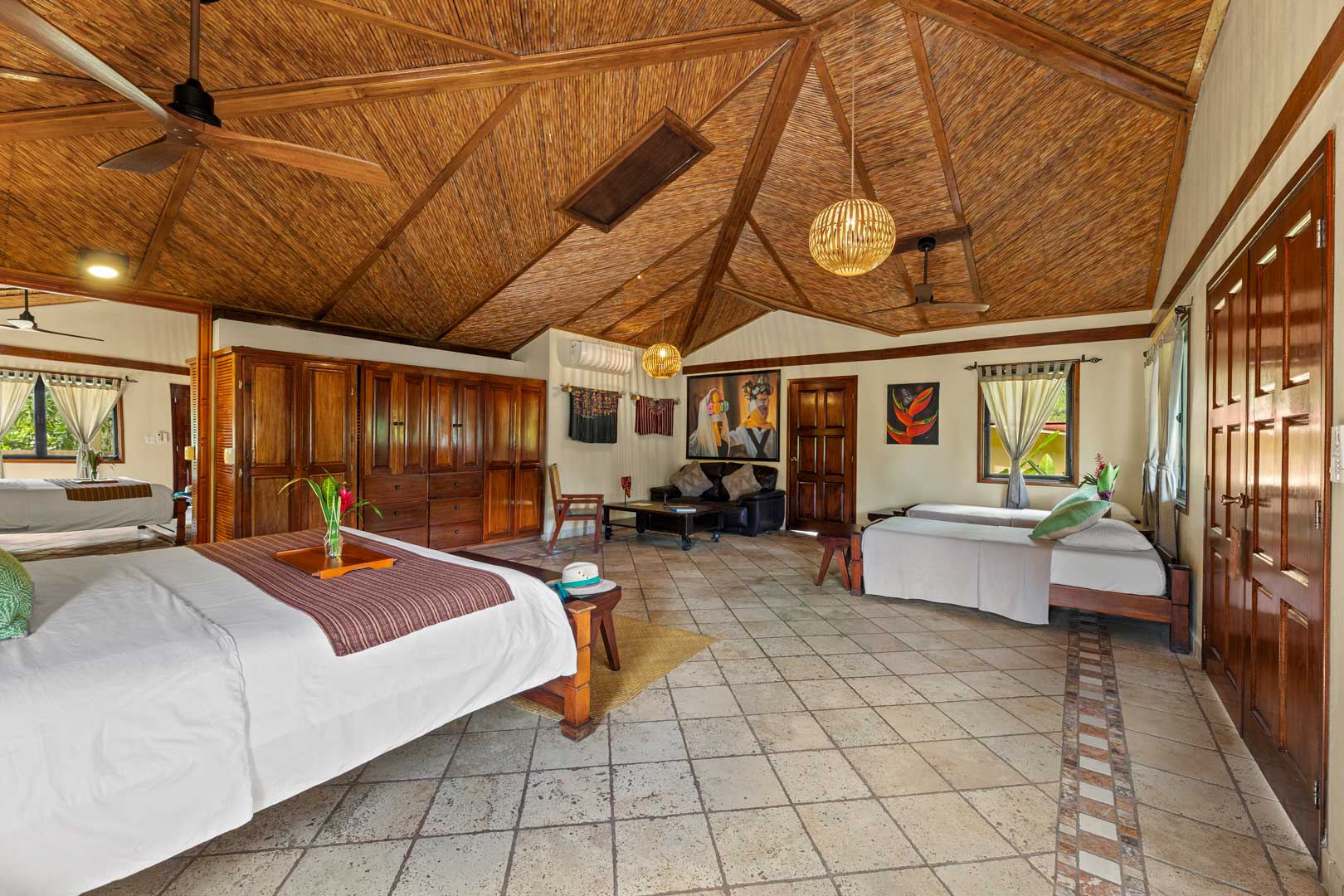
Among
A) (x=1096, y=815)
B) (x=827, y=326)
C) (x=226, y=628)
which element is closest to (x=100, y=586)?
(x=226, y=628)

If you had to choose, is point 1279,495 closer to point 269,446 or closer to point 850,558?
point 850,558

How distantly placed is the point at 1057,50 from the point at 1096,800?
3.75 m

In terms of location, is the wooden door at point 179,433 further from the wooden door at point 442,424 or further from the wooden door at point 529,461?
the wooden door at point 529,461

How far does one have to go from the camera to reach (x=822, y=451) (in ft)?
24.6

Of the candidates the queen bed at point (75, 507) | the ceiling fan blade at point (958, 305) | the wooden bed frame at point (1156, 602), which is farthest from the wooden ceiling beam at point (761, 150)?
the queen bed at point (75, 507)

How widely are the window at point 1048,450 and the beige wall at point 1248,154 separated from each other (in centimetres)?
184

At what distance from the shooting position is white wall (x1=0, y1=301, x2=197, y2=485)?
6449 millimetres

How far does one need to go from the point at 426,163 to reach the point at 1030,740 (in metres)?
4.75

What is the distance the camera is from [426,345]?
618 cm

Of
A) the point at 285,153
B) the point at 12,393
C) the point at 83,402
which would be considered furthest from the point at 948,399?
the point at 12,393

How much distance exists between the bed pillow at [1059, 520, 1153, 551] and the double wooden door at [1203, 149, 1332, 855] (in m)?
0.79

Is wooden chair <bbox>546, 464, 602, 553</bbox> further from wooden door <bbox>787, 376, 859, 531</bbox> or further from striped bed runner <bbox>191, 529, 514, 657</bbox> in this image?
striped bed runner <bbox>191, 529, 514, 657</bbox>

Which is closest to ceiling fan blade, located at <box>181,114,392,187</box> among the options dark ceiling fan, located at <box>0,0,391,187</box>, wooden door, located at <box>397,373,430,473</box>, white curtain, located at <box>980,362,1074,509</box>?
dark ceiling fan, located at <box>0,0,391,187</box>

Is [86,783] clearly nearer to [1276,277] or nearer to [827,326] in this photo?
[1276,277]
